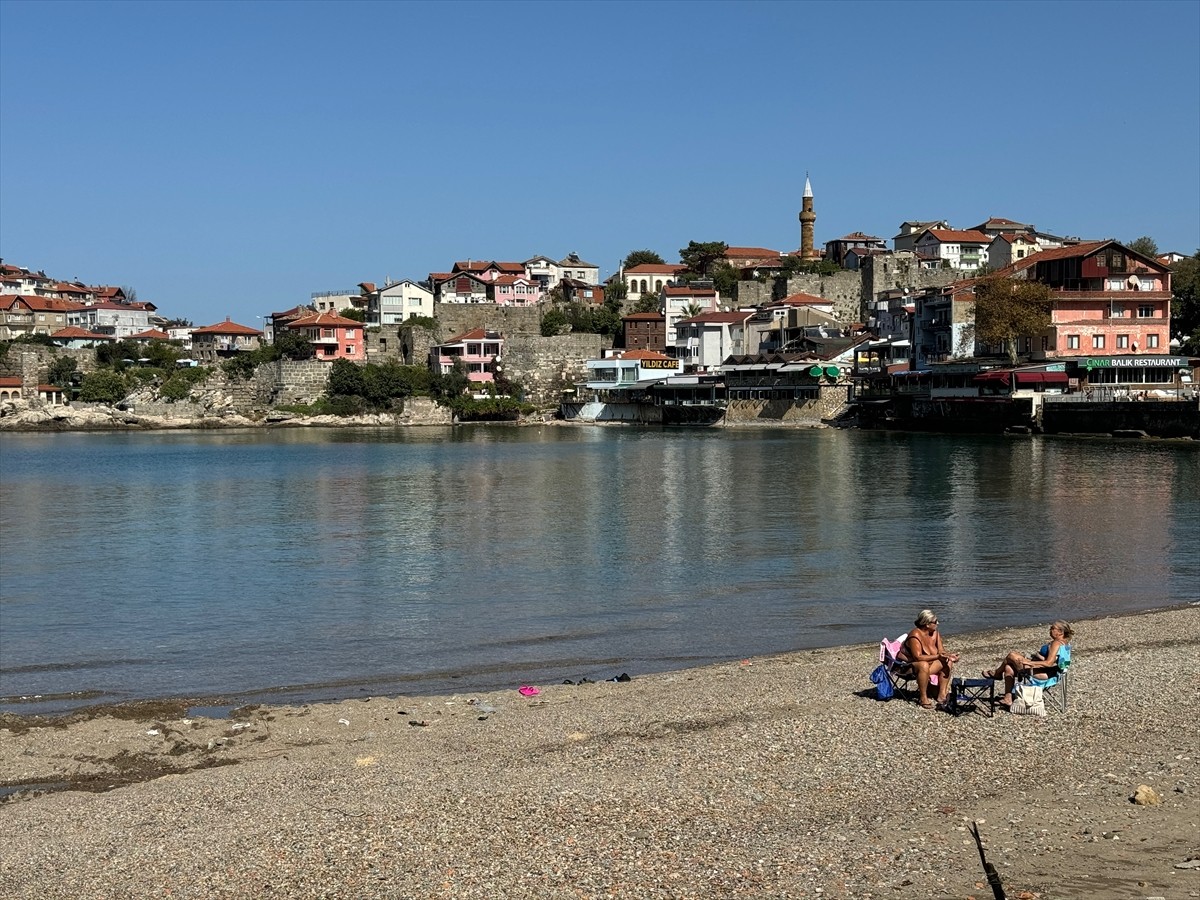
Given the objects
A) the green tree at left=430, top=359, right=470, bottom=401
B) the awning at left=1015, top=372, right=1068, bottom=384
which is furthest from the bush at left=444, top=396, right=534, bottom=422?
the awning at left=1015, top=372, right=1068, bottom=384

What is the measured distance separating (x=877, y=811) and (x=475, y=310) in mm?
82928

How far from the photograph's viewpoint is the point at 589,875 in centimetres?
697

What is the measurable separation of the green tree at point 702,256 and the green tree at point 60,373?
161 ft

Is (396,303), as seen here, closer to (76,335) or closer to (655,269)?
(655,269)

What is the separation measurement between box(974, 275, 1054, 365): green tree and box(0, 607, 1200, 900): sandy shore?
164 ft

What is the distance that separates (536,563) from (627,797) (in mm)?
14798

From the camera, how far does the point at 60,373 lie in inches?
3514

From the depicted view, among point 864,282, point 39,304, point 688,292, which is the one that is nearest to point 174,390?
point 39,304

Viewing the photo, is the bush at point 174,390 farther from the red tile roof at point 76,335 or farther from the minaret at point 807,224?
the minaret at point 807,224

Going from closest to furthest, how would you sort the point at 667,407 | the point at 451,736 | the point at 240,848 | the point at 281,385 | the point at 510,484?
the point at 240,848, the point at 451,736, the point at 510,484, the point at 667,407, the point at 281,385

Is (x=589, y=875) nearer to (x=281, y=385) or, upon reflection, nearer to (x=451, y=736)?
(x=451, y=736)

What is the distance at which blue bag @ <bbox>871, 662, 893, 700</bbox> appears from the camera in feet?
35.3

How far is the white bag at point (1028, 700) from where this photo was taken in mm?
9969

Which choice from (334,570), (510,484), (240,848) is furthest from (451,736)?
(510,484)
